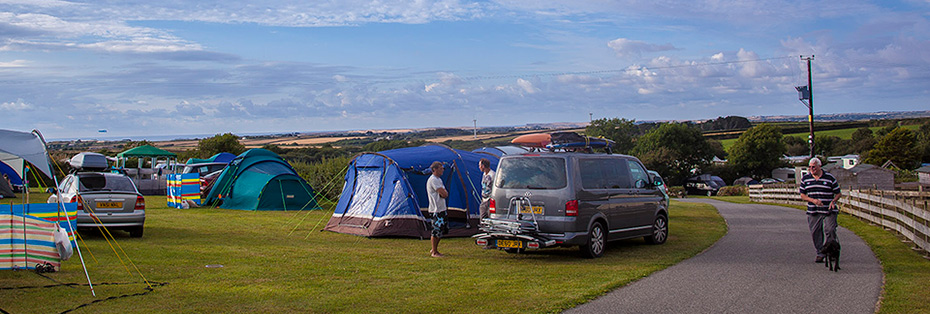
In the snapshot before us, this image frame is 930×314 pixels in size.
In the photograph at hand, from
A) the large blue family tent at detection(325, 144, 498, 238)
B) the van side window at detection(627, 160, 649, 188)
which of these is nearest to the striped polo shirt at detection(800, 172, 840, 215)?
the van side window at detection(627, 160, 649, 188)

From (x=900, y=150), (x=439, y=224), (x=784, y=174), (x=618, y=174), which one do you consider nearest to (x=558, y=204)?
(x=618, y=174)

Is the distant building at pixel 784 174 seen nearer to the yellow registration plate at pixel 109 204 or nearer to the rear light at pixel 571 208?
the rear light at pixel 571 208

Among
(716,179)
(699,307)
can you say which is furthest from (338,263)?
(716,179)

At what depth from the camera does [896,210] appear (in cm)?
1453

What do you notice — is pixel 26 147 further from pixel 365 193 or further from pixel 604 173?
pixel 604 173

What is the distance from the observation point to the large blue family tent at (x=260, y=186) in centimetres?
2398

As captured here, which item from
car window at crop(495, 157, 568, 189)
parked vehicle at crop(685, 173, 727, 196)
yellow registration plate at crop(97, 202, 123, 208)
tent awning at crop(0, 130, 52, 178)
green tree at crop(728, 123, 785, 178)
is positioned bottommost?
parked vehicle at crop(685, 173, 727, 196)

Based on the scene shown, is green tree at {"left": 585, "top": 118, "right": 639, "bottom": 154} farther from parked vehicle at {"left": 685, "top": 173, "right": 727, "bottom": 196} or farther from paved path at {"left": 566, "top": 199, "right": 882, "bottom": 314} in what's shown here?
paved path at {"left": 566, "top": 199, "right": 882, "bottom": 314}

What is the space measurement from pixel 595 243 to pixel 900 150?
7939 cm

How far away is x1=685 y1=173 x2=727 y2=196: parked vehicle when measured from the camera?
7541cm

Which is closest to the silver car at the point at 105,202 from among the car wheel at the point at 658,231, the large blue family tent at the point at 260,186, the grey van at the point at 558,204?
the grey van at the point at 558,204

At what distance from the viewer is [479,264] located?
36.7ft

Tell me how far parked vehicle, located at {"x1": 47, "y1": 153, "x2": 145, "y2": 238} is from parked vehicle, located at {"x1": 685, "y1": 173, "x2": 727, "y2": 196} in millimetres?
66462

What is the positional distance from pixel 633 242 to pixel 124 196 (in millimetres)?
10564
